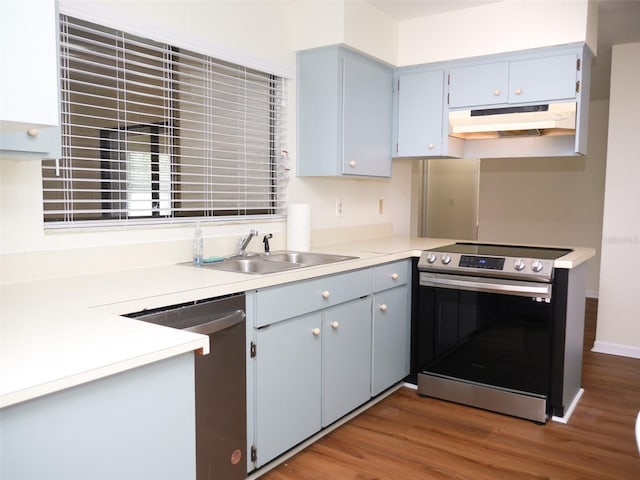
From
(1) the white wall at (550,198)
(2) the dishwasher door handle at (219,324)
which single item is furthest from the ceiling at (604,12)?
(1) the white wall at (550,198)

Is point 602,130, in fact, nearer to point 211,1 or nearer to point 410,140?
point 410,140

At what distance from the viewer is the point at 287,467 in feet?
7.90

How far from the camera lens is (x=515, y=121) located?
3369 millimetres

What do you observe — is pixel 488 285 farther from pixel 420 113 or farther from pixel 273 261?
pixel 420 113

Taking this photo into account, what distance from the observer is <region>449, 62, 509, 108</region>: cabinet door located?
11.0 ft

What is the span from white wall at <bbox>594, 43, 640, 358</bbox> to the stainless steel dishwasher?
332 cm

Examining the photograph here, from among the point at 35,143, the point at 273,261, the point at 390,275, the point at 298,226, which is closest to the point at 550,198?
the point at 390,275

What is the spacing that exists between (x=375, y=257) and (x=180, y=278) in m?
1.18

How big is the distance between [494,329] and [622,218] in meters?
1.90

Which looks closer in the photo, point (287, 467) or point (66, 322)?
point (66, 322)

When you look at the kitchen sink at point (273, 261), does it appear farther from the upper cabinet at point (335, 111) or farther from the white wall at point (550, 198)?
→ the white wall at point (550, 198)

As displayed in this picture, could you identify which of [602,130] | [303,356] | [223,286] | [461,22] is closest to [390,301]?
[303,356]

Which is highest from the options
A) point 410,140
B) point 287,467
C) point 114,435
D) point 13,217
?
point 410,140

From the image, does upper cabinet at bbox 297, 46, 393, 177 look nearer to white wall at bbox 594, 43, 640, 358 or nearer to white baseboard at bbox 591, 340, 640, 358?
white wall at bbox 594, 43, 640, 358
